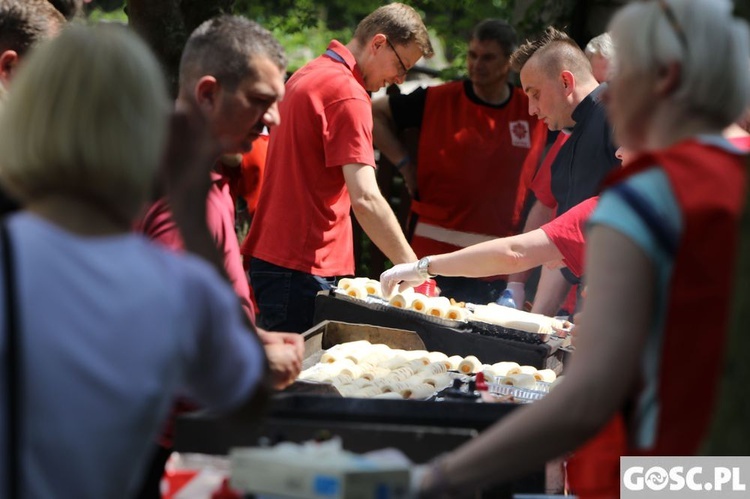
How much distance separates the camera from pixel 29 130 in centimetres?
164

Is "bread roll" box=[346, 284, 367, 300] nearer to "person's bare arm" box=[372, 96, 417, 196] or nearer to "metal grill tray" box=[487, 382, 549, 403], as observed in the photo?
"metal grill tray" box=[487, 382, 549, 403]

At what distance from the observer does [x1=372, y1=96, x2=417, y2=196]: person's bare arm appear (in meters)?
7.50

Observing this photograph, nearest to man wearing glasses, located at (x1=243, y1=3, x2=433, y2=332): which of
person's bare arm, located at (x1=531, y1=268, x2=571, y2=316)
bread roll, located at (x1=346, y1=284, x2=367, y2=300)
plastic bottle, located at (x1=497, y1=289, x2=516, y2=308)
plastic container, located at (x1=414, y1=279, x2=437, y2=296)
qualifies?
plastic container, located at (x1=414, y1=279, x2=437, y2=296)

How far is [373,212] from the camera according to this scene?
214 inches

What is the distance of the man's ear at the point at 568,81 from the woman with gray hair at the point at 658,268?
13.0ft

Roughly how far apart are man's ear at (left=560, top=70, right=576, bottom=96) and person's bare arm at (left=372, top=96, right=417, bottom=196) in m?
1.78

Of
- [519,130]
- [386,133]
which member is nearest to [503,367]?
[519,130]

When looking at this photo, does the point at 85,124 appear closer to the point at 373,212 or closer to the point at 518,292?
the point at 373,212

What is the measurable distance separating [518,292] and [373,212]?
143 centimetres

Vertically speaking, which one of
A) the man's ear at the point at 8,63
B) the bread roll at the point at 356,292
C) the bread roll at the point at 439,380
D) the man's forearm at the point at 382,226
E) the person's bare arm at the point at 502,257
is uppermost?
the man's ear at the point at 8,63

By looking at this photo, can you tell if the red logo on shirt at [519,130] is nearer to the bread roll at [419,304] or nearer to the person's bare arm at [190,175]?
the bread roll at [419,304]

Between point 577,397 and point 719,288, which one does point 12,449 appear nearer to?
point 577,397

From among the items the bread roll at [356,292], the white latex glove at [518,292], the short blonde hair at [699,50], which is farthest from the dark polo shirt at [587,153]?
the short blonde hair at [699,50]

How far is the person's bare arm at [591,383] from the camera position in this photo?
1.82 meters
